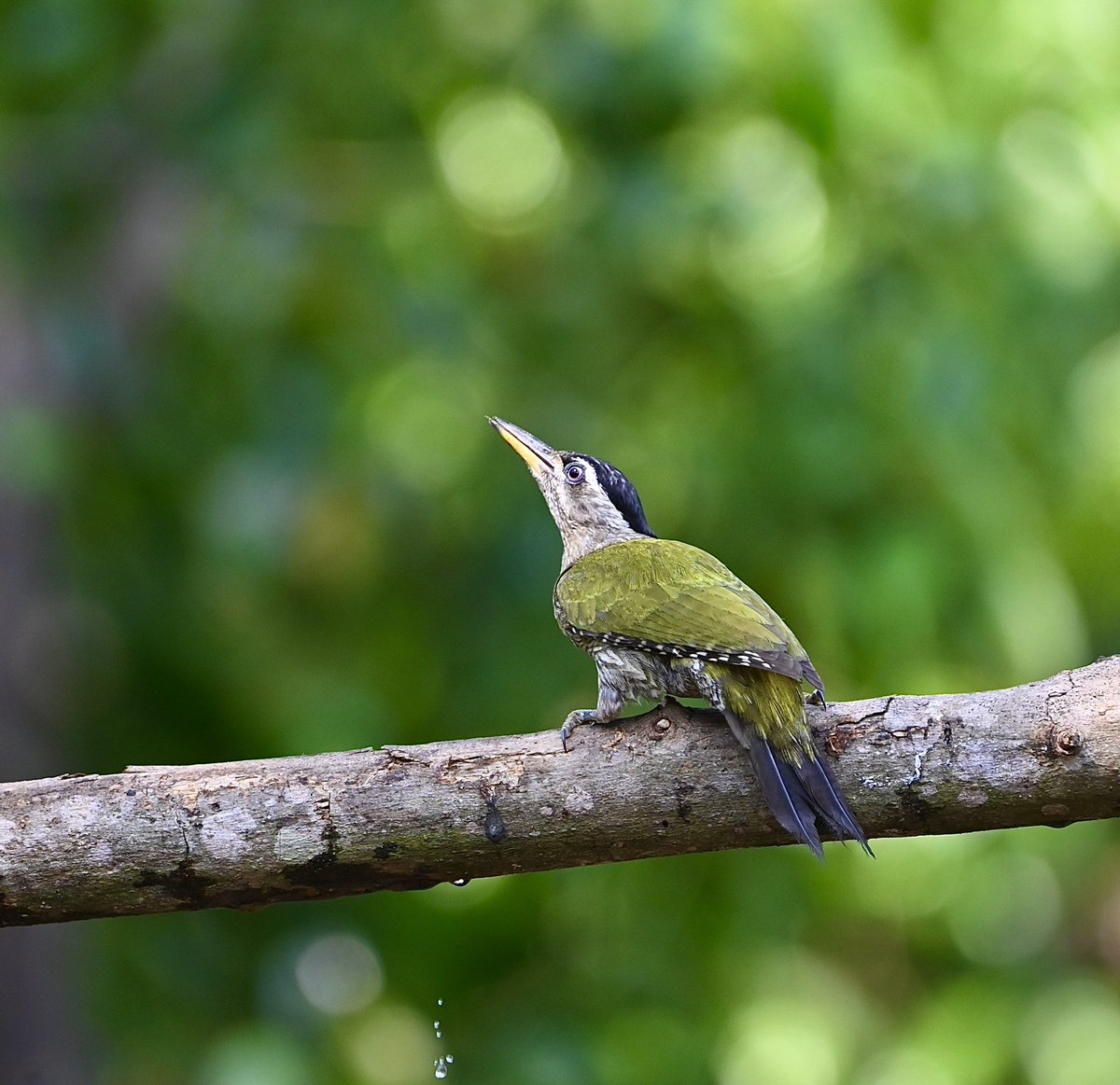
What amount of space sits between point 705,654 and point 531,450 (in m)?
1.76

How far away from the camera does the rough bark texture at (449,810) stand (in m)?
2.91

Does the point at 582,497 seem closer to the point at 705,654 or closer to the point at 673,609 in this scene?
the point at 673,609

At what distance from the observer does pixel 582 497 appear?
4812 mm

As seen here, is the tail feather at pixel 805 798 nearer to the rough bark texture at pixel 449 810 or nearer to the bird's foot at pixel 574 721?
the rough bark texture at pixel 449 810

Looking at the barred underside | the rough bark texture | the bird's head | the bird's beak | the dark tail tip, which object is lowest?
the dark tail tip

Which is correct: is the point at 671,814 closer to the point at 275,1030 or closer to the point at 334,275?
the point at 275,1030

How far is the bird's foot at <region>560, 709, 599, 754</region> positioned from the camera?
308cm

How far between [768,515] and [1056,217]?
4.01 ft

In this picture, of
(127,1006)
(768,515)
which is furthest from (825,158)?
(127,1006)

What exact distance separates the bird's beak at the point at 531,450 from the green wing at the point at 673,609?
2.59 feet

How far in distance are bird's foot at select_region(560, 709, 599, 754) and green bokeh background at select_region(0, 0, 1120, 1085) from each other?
132 centimetres

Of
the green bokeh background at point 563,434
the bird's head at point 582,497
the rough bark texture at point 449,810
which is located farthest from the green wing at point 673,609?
the green bokeh background at point 563,434

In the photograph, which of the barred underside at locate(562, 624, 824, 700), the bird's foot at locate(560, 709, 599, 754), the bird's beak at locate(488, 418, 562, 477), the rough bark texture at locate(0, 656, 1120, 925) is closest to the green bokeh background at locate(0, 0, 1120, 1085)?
the bird's beak at locate(488, 418, 562, 477)

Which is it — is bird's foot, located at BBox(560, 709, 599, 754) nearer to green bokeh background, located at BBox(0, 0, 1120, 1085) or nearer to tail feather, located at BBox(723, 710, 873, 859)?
tail feather, located at BBox(723, 710, 873, 859)
